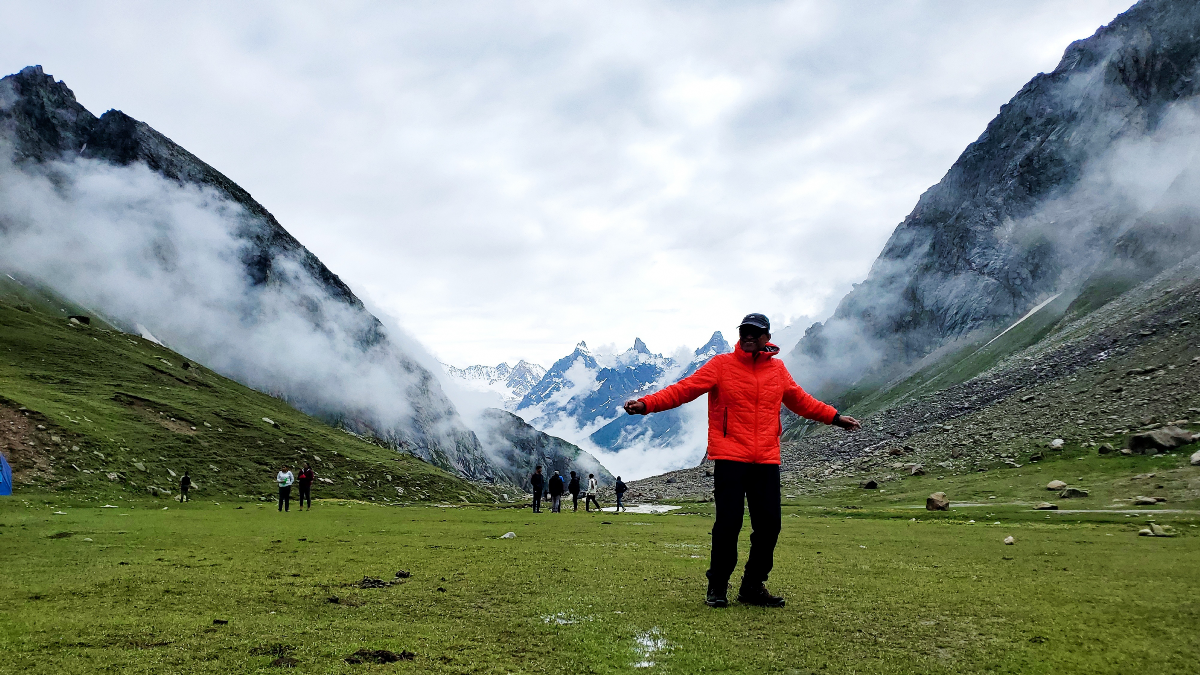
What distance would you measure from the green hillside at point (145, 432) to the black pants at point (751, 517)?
121ft

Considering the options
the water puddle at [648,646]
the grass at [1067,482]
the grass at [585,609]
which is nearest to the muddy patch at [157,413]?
the grass at [585,609]

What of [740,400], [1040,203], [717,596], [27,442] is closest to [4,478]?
[717,596]

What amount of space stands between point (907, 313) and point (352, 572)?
186666mm

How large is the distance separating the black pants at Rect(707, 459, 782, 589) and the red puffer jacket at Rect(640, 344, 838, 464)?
0.62 feet

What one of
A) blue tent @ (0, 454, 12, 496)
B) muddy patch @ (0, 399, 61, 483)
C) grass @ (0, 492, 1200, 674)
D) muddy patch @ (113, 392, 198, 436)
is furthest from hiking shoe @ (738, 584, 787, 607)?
muddy patch @ (113, 392, 198, 436)

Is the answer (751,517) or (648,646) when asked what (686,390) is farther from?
(648,646)

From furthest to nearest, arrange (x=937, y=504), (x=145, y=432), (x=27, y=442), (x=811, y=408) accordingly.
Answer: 1. (x=145, y=432)
2. (x=27, y=442)
3. (x=937, y=504)
4. (x=811, y=408)

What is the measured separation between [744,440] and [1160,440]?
45543mm

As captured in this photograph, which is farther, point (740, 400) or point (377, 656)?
point (740, 400)

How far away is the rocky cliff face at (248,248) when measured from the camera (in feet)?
454

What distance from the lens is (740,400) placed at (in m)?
9.12

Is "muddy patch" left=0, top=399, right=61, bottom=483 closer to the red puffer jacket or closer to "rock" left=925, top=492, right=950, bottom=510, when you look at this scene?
the red puffer jacket

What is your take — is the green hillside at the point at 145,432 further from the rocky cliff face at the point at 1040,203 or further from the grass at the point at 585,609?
the rocky cliff face at the point at 1040,203

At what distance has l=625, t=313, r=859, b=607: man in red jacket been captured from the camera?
8.71m
